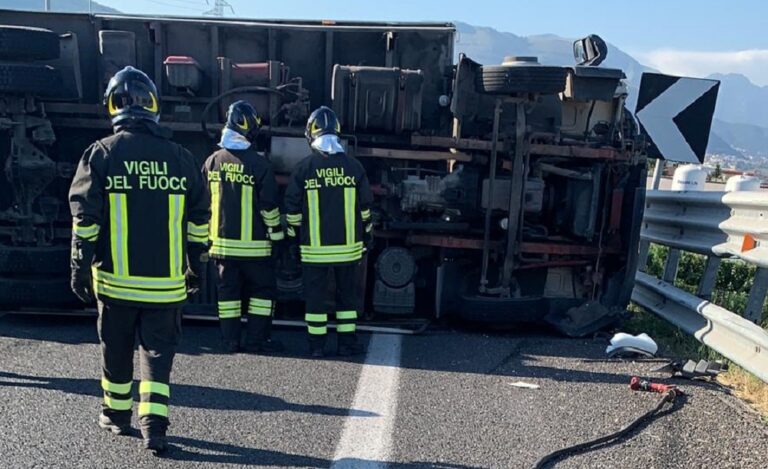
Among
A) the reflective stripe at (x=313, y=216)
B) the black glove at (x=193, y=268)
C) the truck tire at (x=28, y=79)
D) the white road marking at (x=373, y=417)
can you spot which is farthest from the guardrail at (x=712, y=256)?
the truck tire at (x=28, y=79)

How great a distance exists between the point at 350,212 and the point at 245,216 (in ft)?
2.71

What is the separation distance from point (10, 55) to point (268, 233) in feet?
8.41

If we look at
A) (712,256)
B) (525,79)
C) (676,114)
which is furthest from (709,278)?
(525,79)

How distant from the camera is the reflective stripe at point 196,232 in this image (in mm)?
3881

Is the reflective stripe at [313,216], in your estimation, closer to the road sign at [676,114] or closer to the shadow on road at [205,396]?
the shadow on road at [205,396]

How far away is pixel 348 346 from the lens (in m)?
5.36

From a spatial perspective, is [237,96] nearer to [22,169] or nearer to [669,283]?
[22,169]

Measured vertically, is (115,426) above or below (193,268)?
below

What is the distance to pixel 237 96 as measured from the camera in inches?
245

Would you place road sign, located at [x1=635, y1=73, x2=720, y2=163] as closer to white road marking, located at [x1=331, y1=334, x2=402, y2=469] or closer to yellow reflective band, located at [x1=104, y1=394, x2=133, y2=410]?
white road marking, located at [x1=331, y1=334, x2=402, y2=469]

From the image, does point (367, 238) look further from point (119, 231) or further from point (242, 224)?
point (119, 231)

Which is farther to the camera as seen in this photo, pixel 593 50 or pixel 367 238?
pixel 593 50

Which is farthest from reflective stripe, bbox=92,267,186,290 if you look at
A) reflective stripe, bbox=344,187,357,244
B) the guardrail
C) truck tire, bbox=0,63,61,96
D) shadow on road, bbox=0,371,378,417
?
the guardrail

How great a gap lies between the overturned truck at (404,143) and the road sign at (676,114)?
0.23 meters
